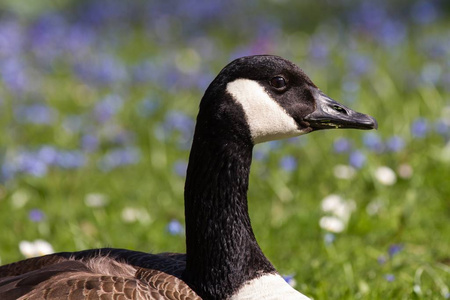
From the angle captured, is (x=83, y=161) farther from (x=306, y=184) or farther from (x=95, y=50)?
(x=95, y=50)

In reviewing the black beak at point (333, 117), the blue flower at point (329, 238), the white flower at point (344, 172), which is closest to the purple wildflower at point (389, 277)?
the blue flower at point (329, 238)

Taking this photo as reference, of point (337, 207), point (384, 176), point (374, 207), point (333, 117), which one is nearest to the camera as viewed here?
point (333, 117)

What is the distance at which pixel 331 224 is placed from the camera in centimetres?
518

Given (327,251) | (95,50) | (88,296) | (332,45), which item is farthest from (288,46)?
(88,296)

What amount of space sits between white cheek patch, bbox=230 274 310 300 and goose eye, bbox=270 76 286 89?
35.1 inches

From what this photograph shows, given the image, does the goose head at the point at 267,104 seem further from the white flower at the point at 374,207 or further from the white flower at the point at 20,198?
the white flower at the point at 20,198

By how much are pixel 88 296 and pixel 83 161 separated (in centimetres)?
357

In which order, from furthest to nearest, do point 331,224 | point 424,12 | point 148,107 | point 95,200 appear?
point 424,12, point 148,107, point 95,200, point 331,224

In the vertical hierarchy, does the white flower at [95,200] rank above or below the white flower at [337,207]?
above

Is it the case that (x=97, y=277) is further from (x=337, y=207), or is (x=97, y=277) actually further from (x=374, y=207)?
(x=374, y=207)

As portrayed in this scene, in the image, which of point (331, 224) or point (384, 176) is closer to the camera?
point (331, 224)

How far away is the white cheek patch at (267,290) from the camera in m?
3.54

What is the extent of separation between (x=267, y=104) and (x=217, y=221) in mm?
598

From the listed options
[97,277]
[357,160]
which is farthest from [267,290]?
[357,160]
